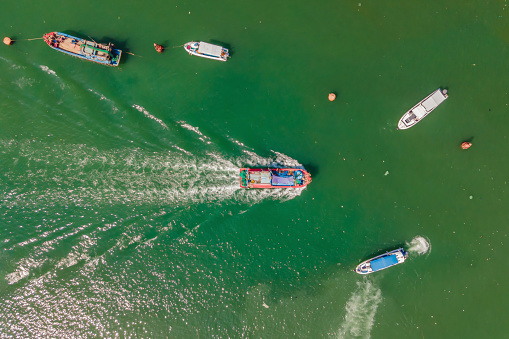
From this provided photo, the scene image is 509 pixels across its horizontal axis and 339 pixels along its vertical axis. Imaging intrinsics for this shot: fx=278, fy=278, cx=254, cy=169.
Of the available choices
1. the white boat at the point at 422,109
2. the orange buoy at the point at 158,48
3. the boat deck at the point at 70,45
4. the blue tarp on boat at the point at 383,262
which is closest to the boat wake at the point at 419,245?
the blue tarp on boat at the point at 383,262

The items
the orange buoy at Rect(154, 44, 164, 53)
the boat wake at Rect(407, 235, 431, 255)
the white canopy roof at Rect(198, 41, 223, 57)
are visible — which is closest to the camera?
the white canopy roof at Rect(198, 41, 223, 57)

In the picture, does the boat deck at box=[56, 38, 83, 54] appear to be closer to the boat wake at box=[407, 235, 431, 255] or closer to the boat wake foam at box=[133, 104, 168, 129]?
the boat wake foam at box=[133, 104, 168, 129]

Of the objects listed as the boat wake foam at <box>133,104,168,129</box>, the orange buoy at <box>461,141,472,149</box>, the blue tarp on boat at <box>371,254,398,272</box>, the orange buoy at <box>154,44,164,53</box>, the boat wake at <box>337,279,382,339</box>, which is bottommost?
the boat wake at <box>337,279,382,339</box>

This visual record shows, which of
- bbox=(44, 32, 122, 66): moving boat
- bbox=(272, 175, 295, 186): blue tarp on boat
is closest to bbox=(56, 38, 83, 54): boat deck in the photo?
bbox=(44, 32, 122, 66): moving boat

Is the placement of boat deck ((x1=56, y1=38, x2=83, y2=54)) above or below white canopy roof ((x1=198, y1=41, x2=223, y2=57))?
below

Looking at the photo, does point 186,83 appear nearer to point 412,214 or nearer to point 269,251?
point 269,251

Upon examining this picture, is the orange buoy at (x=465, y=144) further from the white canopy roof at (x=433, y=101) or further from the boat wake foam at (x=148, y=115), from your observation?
the boat wake foam at (x=148, y=115)

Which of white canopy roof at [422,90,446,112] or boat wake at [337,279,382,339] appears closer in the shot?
white canopy roof at [422,90,446,112]

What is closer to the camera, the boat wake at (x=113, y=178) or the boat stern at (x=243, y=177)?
the boat stern at (x=243, y=177)
